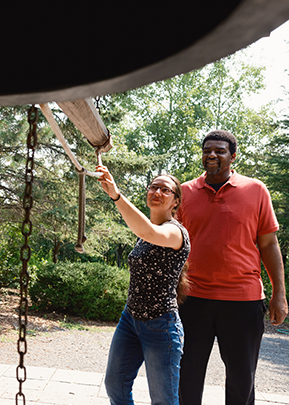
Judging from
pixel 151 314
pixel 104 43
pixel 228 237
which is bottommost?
pixel 151 314

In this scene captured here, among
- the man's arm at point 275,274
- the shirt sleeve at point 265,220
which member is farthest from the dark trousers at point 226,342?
the shirt sleeve at point 265,220

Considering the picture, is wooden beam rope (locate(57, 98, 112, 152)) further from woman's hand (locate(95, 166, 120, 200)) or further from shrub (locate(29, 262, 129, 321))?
shrub (locate(29, 262, 129, 321))

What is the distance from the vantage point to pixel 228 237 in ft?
8.66

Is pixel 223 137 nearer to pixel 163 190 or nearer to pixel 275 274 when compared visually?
pixel 163 190

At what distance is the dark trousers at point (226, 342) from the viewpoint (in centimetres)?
251

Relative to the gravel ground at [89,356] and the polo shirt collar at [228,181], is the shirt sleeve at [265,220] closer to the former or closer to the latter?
the polo shirt collar at [228,181]

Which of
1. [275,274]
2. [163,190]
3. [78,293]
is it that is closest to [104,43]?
[163,190]

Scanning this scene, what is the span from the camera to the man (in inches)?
99.9

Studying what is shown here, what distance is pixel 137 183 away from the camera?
821 inches

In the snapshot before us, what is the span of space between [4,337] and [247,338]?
17.1 ft

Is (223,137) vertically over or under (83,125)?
over

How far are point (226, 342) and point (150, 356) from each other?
2.15 ft

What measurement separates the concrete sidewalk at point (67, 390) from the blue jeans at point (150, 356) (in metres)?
1.66

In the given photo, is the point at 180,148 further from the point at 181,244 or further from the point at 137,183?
the point at 181,244
